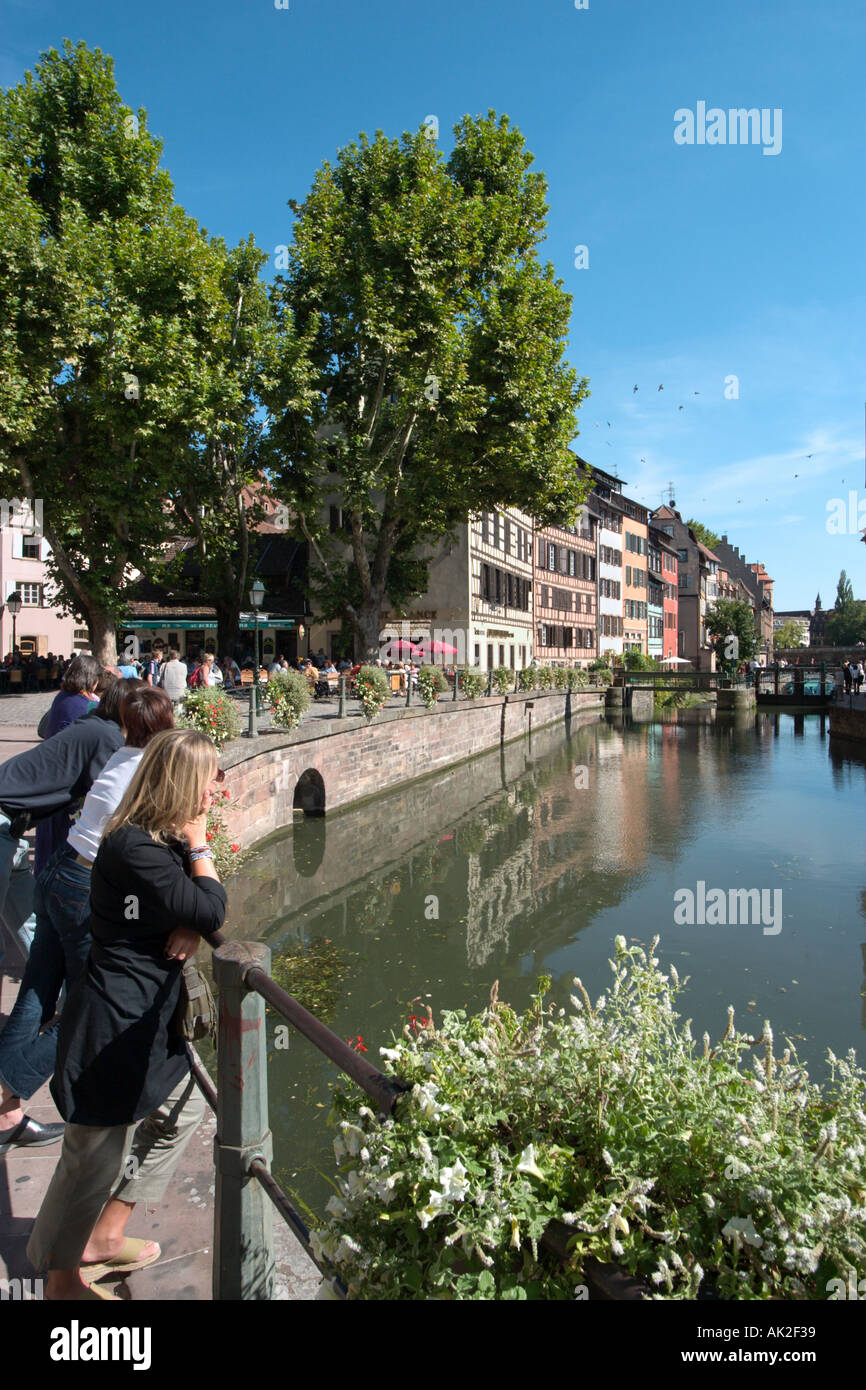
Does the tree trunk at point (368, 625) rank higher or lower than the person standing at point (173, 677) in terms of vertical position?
higher

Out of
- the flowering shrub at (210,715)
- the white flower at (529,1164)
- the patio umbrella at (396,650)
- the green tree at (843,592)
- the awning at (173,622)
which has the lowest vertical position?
the white flower at (529,1164)

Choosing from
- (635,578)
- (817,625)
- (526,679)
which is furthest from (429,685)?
(817,625)

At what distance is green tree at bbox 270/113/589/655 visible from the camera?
24.4 metres

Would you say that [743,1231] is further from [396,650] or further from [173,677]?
[396,650]

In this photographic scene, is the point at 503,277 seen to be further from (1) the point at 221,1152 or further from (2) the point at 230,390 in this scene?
(1) the point at 221,1152

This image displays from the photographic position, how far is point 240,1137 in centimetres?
206

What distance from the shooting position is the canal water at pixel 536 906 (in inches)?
340

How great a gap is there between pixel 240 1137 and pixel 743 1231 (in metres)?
1.13

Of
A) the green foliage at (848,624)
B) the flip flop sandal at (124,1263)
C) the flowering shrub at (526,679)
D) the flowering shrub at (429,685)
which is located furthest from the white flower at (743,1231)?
the green foliage at (848,624)

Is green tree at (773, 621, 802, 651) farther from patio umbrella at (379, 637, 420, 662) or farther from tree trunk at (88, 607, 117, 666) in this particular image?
tree trunk at (88, 607, 117, 666)

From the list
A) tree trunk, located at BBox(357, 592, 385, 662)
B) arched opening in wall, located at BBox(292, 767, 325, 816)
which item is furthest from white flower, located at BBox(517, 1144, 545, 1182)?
tree trunk, located at BBox(357, 592, 385, 662)

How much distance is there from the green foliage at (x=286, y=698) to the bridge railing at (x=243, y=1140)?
13517 mm

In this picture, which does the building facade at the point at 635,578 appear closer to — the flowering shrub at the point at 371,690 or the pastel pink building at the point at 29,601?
the pastel pink building at the point at 29,601
